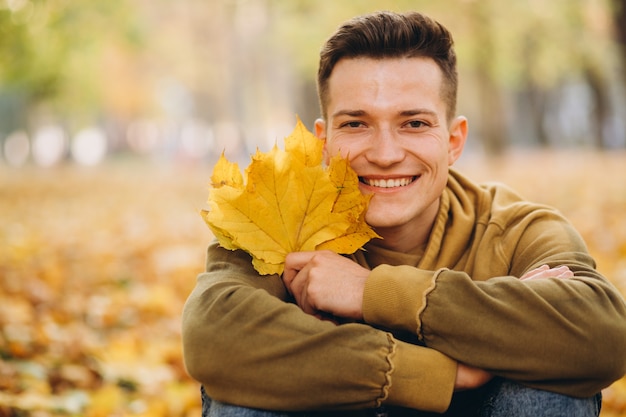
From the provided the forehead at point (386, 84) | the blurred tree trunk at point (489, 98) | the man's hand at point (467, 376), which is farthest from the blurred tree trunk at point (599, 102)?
the man's hand at point (467, 376)

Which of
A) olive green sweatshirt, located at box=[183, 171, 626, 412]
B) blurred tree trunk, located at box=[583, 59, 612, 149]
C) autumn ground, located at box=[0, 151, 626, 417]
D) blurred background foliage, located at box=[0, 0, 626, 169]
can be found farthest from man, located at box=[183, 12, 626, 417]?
blurred tree trunk, located at box=[583, 59, 612, 149]

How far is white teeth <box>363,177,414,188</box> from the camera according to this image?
231 cm

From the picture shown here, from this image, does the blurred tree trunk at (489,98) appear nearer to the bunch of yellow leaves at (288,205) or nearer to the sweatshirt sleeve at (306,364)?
the bunch of yellow leaves at (288,205)

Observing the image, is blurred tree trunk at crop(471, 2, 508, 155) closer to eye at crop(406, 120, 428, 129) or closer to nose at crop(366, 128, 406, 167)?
eye at crop(406, 120, 428, 129)

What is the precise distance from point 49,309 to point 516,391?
3437mm

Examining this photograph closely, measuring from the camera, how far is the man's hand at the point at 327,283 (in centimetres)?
203

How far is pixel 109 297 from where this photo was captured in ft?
16.2

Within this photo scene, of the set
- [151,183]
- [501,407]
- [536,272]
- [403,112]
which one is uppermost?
[403,112]

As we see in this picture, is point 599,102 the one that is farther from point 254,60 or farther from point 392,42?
point 392,42

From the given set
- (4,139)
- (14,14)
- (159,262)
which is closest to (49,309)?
(159,262)

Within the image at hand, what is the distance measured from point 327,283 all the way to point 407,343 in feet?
0.95

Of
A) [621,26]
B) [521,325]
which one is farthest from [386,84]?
[621,26]

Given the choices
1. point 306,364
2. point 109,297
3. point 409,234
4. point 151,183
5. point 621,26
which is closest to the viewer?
point 306,364

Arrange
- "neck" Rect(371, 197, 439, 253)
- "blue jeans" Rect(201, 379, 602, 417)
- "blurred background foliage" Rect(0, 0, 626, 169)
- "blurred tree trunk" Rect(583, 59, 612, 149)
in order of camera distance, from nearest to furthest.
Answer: "blue jeans" Rect(201, 379, 602, 417) → "neck" Rect(371, 197, 439, 253) → "blurred background foliage" Rect(0, 0, 626, 169) → "blurred tree trunk" Rect(583, 59, 612, 149)
